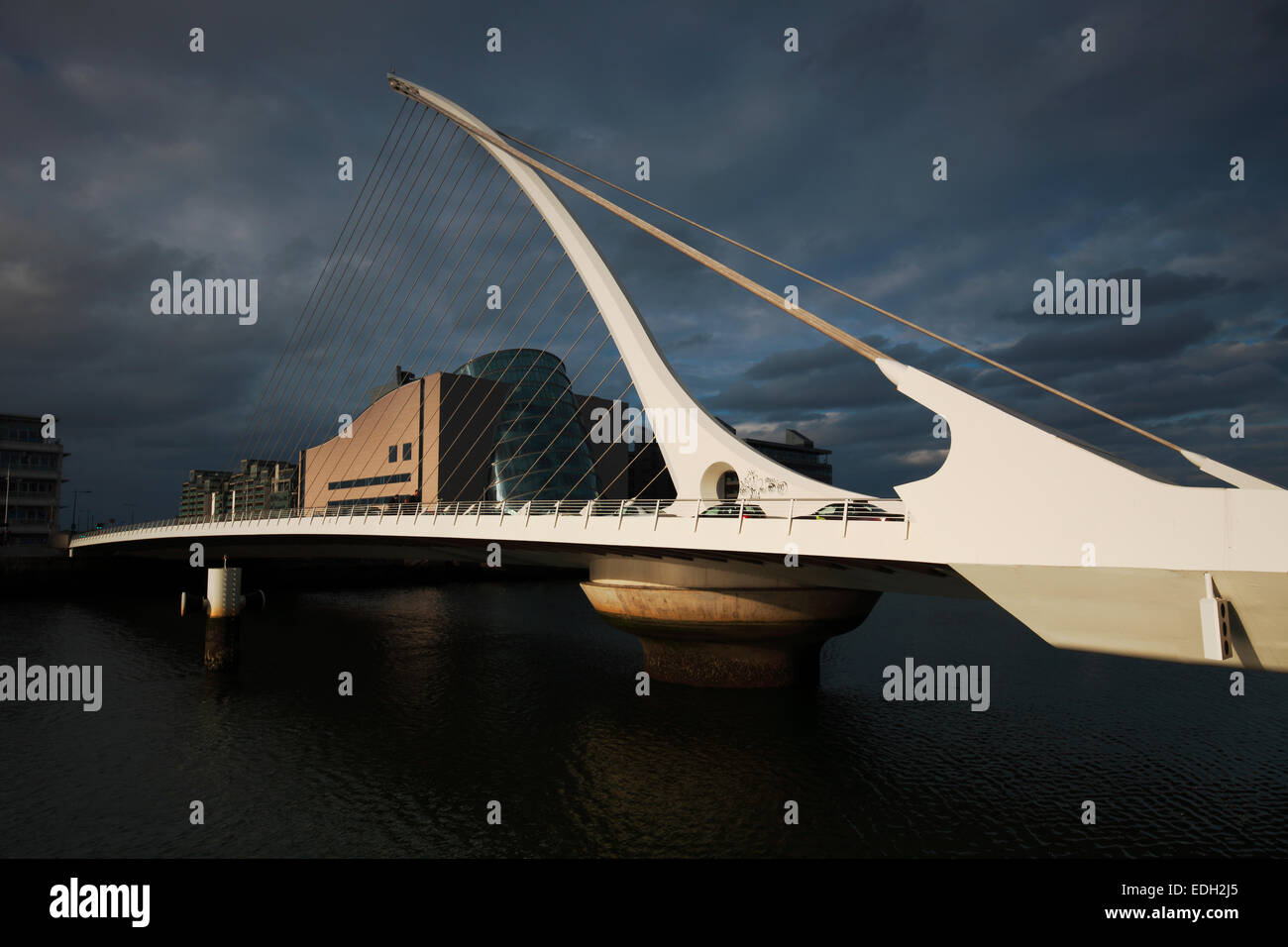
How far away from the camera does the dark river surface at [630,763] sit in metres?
12.9

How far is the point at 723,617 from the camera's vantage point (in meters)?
21.3

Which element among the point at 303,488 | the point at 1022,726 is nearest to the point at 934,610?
the point at 1022,726

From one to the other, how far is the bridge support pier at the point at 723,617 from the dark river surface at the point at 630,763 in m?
0.94

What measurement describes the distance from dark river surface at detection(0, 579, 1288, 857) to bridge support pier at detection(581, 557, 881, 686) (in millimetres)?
940

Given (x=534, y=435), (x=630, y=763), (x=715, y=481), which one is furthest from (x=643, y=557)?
(x=534, y=435)

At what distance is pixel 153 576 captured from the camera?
2312 inches

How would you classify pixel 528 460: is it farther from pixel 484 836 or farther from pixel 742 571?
pixel 484 836

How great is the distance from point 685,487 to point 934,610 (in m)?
30.4

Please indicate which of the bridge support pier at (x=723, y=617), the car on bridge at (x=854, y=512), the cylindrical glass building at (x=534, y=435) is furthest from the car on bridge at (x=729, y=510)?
the cylindrical glass building at (x=534, y=435)

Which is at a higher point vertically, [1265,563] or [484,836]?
[1265,563]

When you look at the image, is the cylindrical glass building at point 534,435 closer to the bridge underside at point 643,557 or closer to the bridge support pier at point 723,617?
the bridge underside at point 643,557

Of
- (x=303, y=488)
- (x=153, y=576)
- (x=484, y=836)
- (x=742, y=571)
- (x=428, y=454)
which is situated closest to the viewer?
(x=484, y=836)

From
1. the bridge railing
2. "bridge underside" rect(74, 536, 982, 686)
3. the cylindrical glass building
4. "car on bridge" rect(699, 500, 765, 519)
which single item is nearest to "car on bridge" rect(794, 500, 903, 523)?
the bridge railing

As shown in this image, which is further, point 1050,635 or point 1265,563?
point 1050,635
